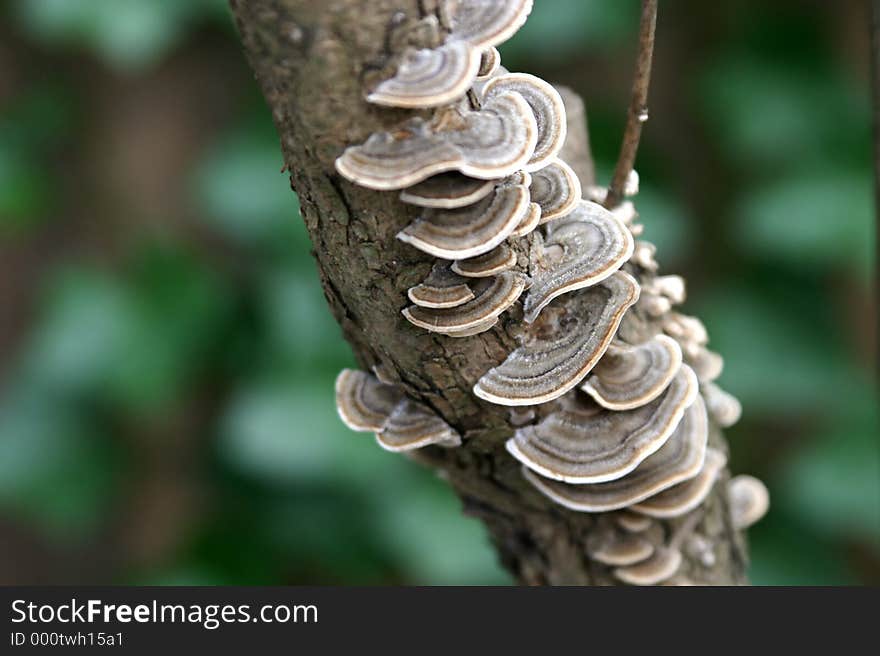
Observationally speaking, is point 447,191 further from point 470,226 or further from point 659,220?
point 659,220

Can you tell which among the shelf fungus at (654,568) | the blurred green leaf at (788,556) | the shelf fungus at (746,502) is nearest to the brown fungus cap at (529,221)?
the shelf fungus at (654,568)

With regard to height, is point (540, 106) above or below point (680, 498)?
above

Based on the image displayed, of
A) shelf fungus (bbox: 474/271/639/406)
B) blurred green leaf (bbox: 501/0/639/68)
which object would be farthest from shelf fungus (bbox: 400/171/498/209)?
blurred green leaf (bbox: 501/0/639/68)

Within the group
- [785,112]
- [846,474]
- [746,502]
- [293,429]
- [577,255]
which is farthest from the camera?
[785,112]

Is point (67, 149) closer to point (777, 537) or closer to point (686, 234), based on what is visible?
point (686, 234)

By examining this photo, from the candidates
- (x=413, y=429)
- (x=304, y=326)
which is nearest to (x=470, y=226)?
(x=413, y=429)

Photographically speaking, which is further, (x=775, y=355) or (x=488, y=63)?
(x=775, y=355)
